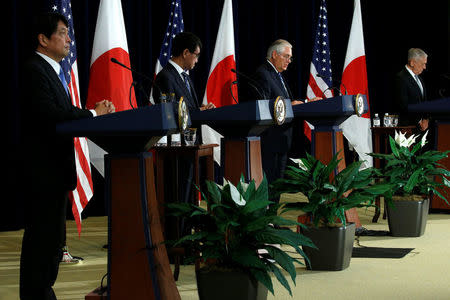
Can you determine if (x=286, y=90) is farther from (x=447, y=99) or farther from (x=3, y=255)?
(x=3, y=255)

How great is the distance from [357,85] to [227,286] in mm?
5027

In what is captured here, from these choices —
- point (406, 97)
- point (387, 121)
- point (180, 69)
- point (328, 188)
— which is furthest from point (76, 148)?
point (406, 97)

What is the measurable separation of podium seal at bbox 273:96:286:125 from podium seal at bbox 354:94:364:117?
1.00 metres

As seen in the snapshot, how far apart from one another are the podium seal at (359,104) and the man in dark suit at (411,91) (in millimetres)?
1915

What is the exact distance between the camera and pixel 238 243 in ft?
8.85

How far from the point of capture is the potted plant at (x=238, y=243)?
2633mm

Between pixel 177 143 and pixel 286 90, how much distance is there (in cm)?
133

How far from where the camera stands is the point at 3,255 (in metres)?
4.52

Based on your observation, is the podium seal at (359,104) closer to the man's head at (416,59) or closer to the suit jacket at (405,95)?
A: the suit jacket at (405,95)

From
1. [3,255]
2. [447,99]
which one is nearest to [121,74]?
[3,255]

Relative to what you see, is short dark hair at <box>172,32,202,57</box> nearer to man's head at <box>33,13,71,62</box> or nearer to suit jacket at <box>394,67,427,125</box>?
man's head at <box>33,13,71,62</box>

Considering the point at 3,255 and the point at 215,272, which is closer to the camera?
the point at 215,272

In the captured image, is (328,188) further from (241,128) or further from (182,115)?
(182,115)

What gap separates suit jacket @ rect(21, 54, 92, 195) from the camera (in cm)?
268
